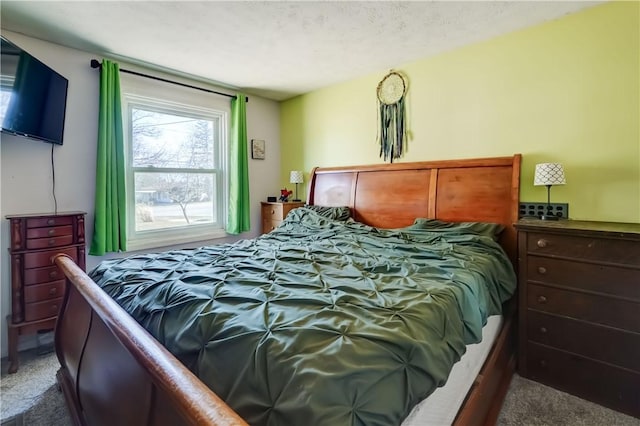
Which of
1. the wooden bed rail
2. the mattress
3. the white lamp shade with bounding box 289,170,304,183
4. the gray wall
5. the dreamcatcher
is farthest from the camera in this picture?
the white lamp shade with bounding box 289,170,304,183

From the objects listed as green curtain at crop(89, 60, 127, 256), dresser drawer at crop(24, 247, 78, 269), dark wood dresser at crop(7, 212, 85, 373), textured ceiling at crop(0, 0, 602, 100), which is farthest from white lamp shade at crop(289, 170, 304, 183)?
dresser drawer at crop(24, 247, 78, 269)

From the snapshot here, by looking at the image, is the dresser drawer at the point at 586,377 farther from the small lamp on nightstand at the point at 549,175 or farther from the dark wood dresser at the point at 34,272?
the dark wood dresser at the point at 34,272

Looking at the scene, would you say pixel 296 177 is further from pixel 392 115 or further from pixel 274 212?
pixel 392 115

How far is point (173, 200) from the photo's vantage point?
3395 mm

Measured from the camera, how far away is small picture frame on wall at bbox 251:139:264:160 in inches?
155

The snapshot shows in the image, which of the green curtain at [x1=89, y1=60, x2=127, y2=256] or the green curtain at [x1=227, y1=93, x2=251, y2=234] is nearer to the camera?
the green curtain at [x1=89, y1=60, x2=127, y2=256]

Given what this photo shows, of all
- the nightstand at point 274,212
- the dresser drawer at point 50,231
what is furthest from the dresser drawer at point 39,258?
the nightstand at point 274,212

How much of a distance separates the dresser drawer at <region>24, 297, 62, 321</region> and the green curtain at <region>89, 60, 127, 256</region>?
52cm

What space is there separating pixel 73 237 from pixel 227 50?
1937 mm

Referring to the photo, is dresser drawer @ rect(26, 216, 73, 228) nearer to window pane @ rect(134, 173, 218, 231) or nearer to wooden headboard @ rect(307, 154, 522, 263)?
window pane @ rect(134, 173, 218, 231)

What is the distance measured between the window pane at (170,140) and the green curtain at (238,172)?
0.26 meters

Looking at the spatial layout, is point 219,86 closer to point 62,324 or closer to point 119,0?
point 119,0

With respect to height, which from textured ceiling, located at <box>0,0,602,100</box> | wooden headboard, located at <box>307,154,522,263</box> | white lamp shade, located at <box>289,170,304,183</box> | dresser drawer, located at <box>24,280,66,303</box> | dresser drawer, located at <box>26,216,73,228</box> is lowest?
dresser drawer, located at <box>24,280,66,303</box>

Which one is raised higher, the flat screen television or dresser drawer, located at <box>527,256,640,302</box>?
the flat screen television
